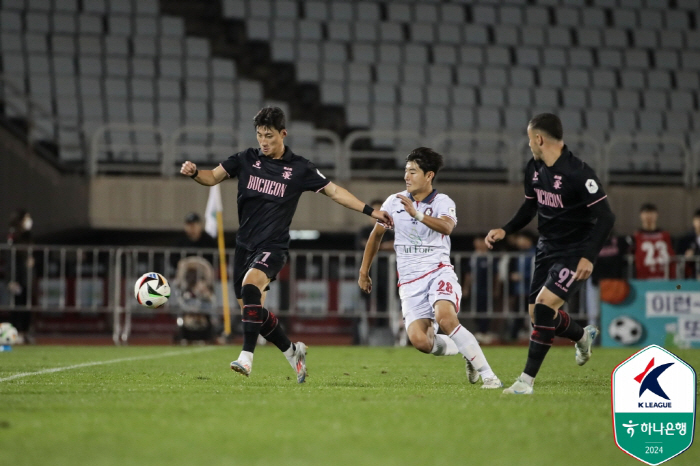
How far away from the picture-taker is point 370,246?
7.29 m

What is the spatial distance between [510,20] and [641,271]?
36.5 feet

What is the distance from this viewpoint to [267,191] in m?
7.21

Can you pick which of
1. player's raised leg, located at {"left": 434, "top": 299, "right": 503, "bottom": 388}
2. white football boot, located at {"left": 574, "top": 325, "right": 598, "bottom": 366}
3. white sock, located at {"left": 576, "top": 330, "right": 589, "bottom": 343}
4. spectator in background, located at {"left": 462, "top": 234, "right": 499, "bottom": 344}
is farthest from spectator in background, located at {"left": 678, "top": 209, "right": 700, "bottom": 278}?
player's raised leg, located at {"left": 434, "top": 299, "right": 503, "bottom": 388}

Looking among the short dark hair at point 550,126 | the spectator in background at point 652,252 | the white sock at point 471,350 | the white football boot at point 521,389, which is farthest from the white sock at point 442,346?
the spectator in background at point 652,252

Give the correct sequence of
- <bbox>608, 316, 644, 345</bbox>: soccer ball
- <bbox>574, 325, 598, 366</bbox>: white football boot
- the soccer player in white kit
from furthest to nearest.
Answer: <bbox>608, 316, 644, 345</bbox>: soccer ball < <bbox>574, 325, 598, 366</bbox>: white football boot < the soccer player in white kit

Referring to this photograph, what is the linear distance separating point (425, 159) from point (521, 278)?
838 cm

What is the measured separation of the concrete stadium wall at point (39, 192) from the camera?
51.9ft

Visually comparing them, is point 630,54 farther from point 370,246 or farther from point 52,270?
point 370,246

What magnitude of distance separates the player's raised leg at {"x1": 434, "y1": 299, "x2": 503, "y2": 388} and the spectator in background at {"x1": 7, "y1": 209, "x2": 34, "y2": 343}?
28.8 ft

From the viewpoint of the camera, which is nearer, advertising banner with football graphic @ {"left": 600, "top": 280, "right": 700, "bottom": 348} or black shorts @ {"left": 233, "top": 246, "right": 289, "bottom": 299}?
black shorts @ {"left": 233, "top": 246, "right": 289, "bottom": 299}

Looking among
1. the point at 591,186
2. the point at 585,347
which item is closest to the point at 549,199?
the point at 591,186

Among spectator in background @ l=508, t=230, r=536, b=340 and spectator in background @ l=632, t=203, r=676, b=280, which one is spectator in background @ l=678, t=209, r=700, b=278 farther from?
spectator in background @ l=508, t=230, r=536, b=340

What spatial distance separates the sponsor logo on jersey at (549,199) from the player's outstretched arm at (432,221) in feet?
2.21

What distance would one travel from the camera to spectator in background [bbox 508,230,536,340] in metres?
15.1
